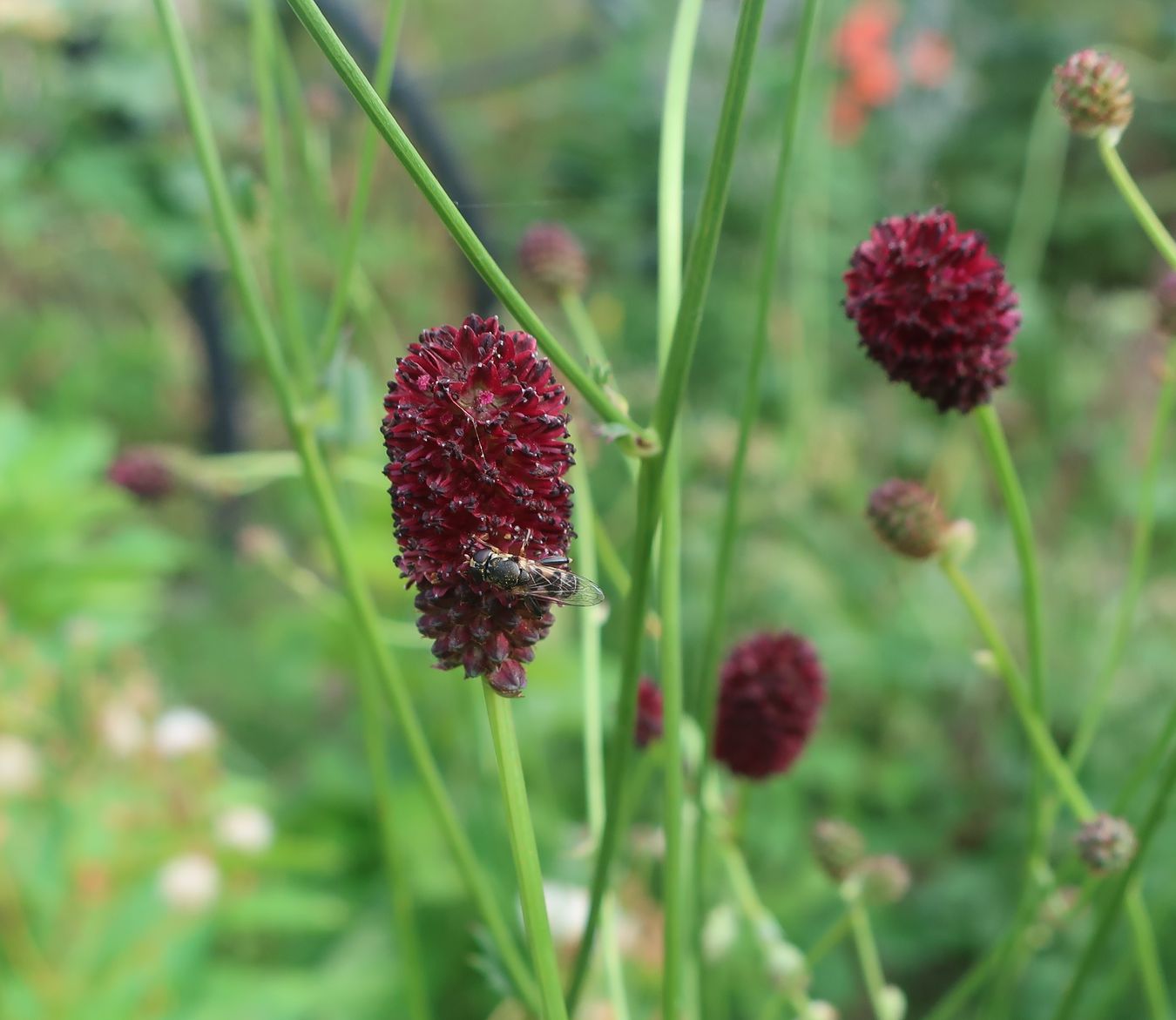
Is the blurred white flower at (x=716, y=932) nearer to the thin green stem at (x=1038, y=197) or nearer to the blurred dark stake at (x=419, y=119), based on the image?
the blurred dark stake at (x=419, y=119)

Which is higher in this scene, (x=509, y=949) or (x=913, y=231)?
(x=913, y=231)

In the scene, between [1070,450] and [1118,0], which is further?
[1118,0]

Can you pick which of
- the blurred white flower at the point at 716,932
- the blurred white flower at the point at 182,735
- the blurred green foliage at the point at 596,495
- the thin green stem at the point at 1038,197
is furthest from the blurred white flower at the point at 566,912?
the thin green stem at the point at 1038,197

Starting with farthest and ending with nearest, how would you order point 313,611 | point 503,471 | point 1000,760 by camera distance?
point 313,611, point 1000,760, point 503,471

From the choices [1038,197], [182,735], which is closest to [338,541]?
[182,735]

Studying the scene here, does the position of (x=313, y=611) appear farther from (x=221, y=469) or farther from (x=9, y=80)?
(x=9, y=80)

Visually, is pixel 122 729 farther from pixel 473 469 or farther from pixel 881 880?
pixel 473 469

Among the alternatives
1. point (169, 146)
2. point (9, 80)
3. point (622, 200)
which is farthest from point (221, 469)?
point (622, 200)
